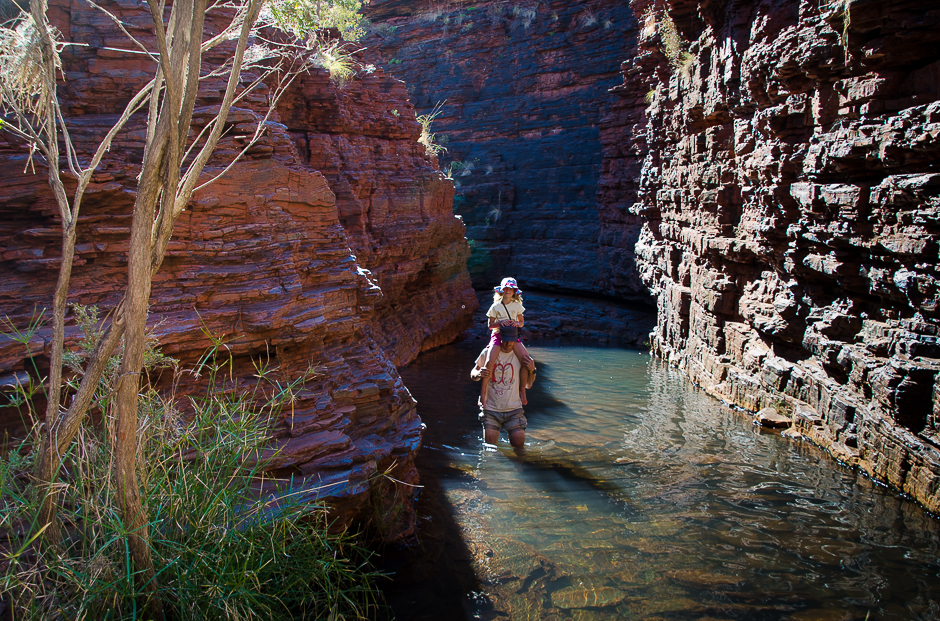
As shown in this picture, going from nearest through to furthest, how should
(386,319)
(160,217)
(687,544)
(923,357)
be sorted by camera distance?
(160,217) < (687,544) < (923,357) < (386,319)

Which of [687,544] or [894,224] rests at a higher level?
[894,224]

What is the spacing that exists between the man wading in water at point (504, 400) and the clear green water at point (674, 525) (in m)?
0.24

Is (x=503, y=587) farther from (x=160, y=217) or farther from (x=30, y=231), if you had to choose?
(x=30, y=231)

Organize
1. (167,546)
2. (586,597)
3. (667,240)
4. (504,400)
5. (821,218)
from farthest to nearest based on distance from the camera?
(667,240) < (821,218) < (504,400) < (586,597) < (167,546)

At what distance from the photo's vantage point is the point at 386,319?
505 inches

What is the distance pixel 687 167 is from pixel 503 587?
1095cm

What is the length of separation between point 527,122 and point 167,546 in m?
23.3

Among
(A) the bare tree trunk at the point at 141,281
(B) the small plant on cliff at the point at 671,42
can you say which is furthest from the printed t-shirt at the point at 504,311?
(B) the small plant on cliff at the point at 671,42

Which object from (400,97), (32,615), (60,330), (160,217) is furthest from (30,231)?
(400,97)

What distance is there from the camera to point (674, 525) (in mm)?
5520

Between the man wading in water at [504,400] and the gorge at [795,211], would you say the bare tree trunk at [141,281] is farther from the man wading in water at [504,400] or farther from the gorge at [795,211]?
the gorge at [795,211]

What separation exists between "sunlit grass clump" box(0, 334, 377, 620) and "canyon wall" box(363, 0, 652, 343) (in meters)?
16.5

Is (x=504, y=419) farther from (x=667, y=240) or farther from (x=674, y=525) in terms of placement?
(x=667, y=240)

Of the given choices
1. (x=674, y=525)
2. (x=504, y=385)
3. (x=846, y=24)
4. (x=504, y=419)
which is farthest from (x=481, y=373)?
(x=846, y=24)
